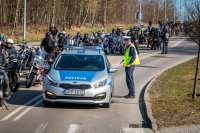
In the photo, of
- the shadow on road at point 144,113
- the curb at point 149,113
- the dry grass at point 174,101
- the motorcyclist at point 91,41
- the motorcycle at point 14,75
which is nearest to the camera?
the curb at point 149,113

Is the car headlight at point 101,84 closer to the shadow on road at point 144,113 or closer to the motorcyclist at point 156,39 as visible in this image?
the shadow on road at point 144,113

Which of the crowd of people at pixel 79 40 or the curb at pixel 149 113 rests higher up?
the crowd of people at pixel 79 40

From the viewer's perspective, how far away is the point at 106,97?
12047 millimetres

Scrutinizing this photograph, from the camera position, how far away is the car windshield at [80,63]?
1288cm

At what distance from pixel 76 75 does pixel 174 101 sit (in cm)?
290

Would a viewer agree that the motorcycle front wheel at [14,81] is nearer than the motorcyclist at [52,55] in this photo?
Yes

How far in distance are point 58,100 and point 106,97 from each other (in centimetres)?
124

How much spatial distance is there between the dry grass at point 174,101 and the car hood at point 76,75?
166 cm

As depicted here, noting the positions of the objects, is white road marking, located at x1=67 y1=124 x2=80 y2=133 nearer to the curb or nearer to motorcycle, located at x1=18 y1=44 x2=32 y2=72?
the curb

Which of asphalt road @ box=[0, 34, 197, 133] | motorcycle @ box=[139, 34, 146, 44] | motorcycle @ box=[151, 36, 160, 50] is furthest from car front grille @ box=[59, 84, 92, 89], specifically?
motorcycle @ box=[139, 34, 146, 44]

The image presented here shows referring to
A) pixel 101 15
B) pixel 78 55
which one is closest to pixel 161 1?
pixel 101 15

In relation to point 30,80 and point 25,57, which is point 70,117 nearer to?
point 30,80

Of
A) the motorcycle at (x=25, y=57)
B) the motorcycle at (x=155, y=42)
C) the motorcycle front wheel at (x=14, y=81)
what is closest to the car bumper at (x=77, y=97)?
the motorcycle front wheel at (x=14, y=81)

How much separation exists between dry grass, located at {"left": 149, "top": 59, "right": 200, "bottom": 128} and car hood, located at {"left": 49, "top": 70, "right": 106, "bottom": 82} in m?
1.66
